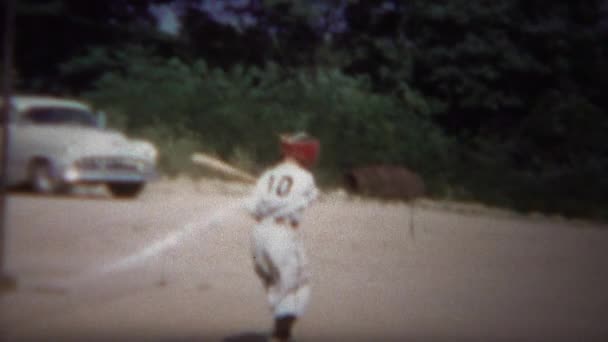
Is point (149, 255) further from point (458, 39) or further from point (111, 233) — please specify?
point (458, 39)

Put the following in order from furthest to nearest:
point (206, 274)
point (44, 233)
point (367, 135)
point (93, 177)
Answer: point (367, 135), point (93, 177), point (44, 233), point (206, 274)

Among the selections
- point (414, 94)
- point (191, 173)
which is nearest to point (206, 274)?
point (191, 173)

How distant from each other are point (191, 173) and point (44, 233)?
950 cm

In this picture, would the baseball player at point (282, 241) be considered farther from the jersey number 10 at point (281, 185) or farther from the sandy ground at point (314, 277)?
the sandy ground at point (314, 277)

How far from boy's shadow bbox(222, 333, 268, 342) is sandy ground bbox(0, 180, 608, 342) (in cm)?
2

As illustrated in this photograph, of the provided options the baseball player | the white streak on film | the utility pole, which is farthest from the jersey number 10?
the utility pole

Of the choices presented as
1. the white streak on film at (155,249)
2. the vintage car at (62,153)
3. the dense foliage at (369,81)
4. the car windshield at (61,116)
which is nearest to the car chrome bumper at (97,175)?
the vintage car at (62,153)

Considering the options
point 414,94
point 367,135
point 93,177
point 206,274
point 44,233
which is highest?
point 414,94

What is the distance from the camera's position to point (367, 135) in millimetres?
24047

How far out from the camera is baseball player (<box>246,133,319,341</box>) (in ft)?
17.3

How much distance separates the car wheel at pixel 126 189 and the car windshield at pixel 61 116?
106 centimetres

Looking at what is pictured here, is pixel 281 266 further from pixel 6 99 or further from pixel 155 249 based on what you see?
pixel 155 249

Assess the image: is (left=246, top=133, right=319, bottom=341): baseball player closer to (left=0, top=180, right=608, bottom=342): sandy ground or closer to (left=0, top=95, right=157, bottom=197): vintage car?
(left=0, top=180, right=608, bottom=342): sandy ground

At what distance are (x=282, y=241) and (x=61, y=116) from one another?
10089 mm
